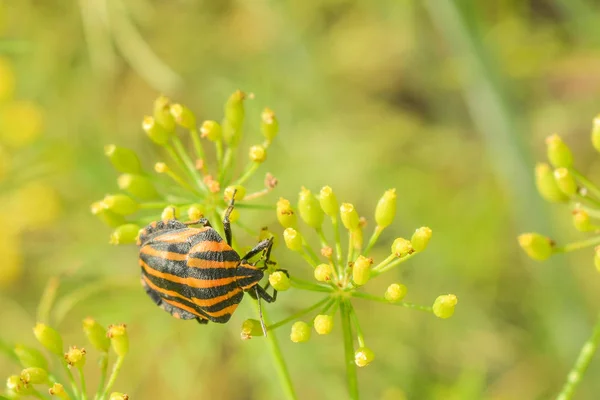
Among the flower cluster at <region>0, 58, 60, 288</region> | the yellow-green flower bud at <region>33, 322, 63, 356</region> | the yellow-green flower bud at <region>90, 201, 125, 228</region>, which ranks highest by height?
the flower cluster at <region>0, 58, 60, 288</region>

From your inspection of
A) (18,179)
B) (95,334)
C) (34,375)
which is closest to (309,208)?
(95,334)

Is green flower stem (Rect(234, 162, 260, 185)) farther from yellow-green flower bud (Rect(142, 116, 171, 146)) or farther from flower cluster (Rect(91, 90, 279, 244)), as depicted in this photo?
yellow-green flower bud (Rect(142, 116, 171, 146))

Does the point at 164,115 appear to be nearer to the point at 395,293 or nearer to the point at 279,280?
the point at 279,280

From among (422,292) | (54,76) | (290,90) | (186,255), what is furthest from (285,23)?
(186,255)

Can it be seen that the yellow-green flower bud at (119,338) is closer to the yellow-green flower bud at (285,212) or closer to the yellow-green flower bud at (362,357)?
the yellow-green flower bud at (285,212)

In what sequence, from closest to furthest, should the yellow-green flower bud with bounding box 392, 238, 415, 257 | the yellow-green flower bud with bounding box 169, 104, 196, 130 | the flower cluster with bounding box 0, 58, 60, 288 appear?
the yellow-green flower bud with bounding box 392, 238, 415, 257, the yellow-green flower bud with bounding box 169, 104, 196, 130, the flower cluster with bounding box 0, 58, 60, 288

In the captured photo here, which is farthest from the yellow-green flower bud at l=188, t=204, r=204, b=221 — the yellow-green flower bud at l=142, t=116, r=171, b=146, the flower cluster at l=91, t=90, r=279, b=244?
the yellow-green flower bud at l=142, t=116, r=171, b=146

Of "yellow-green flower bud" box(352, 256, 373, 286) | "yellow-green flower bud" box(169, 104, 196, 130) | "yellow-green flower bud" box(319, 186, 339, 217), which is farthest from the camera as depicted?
"yellow-green flower bud" box(169, 104, 196, 130)
